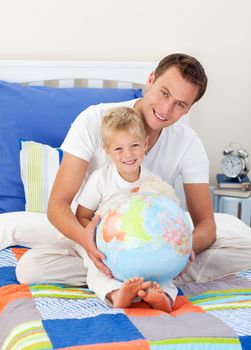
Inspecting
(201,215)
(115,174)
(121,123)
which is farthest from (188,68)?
(201,215)

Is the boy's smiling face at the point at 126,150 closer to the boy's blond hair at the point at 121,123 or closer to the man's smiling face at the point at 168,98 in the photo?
the boy's blond hair at the point at 121,123

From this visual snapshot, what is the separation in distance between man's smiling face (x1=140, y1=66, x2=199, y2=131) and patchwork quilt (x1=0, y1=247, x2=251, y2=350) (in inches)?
20.5

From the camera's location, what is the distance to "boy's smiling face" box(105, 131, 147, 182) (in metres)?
1.98

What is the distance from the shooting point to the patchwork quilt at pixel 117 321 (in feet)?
5.20

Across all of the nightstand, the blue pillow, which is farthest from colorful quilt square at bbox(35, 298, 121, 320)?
the nightstand

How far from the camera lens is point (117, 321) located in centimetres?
169

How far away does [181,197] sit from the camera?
3182 mm

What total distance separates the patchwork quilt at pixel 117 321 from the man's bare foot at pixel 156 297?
0.02 m

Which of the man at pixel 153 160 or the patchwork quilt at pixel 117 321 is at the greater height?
the man at pixel 153 160

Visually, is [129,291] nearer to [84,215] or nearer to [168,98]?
[84,215]

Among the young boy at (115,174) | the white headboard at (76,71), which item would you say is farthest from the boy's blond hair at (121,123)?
the white headboard at (76,71)

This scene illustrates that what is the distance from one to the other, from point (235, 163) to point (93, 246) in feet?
4.98

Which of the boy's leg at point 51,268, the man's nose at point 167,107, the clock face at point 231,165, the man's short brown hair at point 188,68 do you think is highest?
the man's short brown hair at point 188,68

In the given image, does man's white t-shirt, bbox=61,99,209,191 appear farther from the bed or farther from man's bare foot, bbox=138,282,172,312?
man's bare foot, bbox=138,282,172,312
